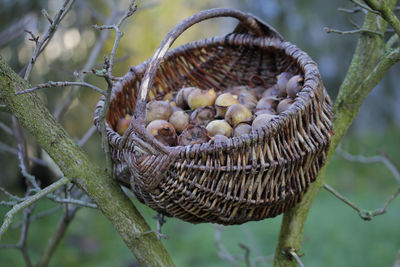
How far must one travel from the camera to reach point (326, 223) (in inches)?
121

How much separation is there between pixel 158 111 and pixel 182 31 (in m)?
0.23

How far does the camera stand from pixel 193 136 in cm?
87

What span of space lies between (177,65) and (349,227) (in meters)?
2.30

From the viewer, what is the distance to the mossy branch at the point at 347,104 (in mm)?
987

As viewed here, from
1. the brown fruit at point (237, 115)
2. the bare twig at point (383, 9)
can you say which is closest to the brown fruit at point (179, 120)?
the brown fruit at point (237, 115)

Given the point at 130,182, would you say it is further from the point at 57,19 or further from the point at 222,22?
the point at 222,22

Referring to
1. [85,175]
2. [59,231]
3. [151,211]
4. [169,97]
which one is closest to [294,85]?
[169,97]

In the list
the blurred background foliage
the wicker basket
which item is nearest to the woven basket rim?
the wicker basket

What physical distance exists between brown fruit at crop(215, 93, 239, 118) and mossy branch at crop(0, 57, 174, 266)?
34 centimetres

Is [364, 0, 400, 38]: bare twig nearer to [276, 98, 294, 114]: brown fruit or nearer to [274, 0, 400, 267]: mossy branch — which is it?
[274, 0, 400, 267]: mossy branch

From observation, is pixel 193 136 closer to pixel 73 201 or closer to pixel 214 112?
pixel 214 112

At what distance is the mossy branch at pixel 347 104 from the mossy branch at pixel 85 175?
0.32 metres

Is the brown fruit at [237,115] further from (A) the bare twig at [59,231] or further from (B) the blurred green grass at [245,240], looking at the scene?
(B) the blurred green grass at [245,240]

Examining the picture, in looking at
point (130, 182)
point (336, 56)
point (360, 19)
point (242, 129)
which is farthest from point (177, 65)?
point (336, 56)
